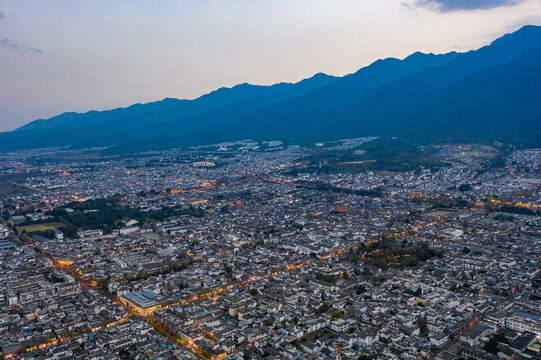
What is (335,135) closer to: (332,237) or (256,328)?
(332,237)

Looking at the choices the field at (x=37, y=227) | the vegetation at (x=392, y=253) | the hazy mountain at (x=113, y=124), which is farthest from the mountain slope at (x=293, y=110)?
the vegetation at (x=392, y=253)

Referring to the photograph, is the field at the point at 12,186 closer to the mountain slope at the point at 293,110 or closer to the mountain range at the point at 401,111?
the mountain range at the point at 401,111

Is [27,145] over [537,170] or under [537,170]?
over

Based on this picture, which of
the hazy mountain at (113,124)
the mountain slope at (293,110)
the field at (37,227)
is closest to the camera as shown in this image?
the field at (37,227)

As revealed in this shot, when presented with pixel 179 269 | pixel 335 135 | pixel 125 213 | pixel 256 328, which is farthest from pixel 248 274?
pixel 335 135

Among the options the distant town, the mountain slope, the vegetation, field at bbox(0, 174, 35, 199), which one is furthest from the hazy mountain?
the vegetation
